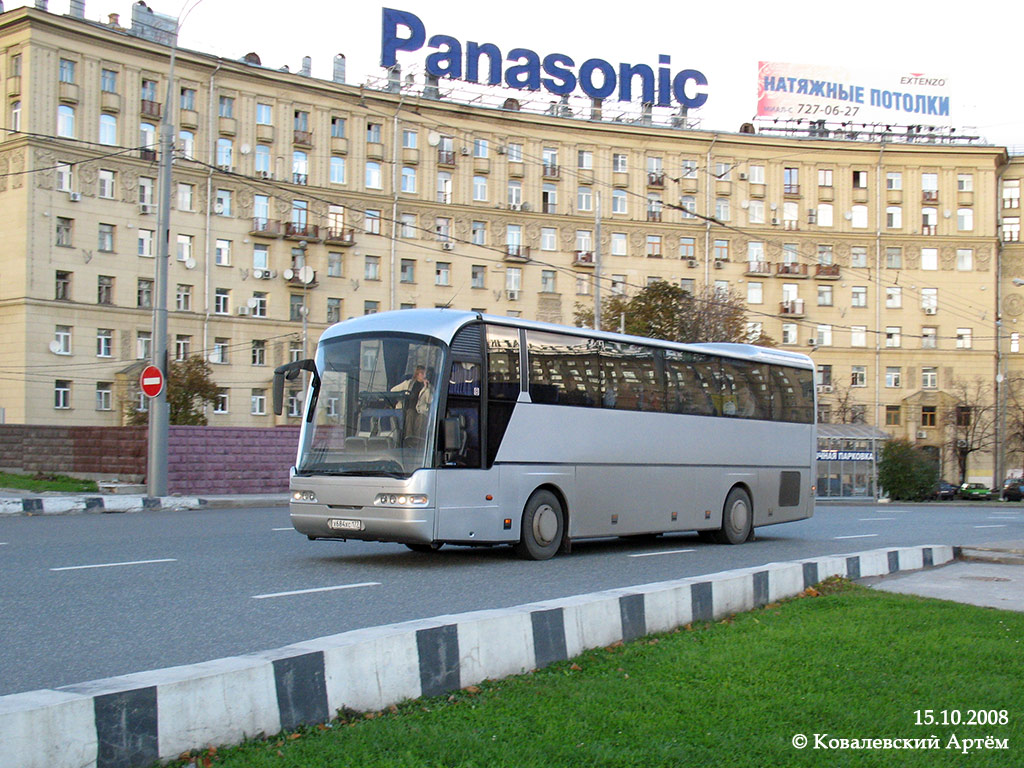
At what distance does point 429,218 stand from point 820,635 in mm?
55977

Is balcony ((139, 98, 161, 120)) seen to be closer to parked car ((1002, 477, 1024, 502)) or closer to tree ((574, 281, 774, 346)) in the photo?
tree ((574, 281, 774, 346))

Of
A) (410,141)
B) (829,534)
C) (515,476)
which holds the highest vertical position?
(410,141)

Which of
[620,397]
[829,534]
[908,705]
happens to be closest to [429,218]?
[829,534]

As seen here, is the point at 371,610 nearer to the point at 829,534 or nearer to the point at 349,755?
the point at 349,755

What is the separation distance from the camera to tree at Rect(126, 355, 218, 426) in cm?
4356

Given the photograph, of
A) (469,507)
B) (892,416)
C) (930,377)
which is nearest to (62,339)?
(469,507)

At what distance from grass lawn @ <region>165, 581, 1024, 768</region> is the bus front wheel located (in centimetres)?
652

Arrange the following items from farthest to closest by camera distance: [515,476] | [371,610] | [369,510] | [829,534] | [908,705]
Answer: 1. [829,534]
2. [515,476]
3. [369,510]
4. [371,610]
5. [908,705]

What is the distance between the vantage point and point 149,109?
53625 mm

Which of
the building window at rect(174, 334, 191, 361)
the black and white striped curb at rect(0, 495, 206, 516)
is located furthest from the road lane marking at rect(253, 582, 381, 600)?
the building window at rect(174, 334, 191, 361)

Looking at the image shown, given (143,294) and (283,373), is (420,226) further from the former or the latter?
(283,373)

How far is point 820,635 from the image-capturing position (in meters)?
8.13

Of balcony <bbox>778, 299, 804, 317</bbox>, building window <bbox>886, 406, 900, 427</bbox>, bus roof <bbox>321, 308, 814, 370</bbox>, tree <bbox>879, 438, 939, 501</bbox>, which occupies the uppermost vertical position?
balcony <bbox>778, 299, 804, 317</bbox>

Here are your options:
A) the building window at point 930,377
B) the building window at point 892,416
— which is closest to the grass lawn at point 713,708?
the building window at point 892,416
